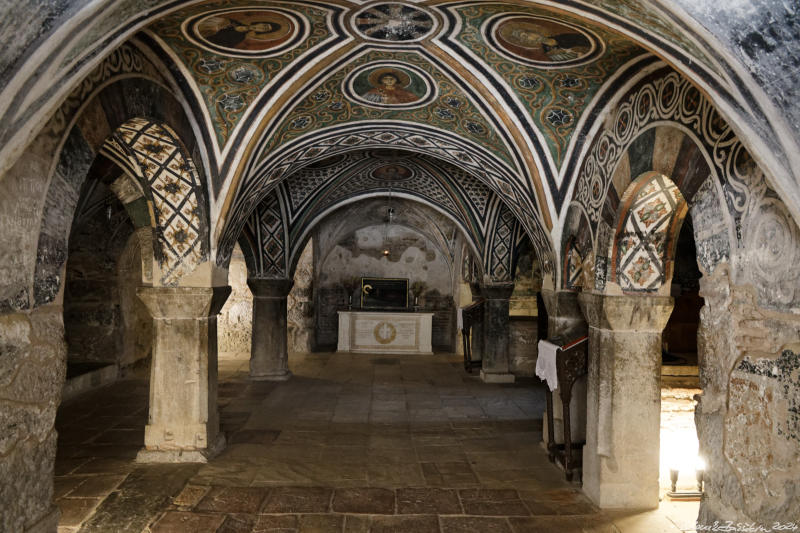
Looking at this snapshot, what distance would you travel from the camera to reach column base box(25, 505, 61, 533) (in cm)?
264

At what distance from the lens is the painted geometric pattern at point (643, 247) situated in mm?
4461

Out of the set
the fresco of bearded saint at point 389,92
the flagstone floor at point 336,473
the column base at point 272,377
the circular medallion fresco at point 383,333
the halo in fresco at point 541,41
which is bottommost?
the flagstone floor at point 336,473

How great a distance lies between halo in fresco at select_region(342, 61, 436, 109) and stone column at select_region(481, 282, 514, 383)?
16.3ft

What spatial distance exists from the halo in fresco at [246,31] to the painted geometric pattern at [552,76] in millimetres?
1316

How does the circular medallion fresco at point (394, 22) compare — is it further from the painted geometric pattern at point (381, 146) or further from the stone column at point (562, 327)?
the stone column at point (562, 327)

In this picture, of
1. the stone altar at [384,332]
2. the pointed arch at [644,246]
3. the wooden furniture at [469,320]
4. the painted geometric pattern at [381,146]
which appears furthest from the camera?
the stone altar at [384,332]

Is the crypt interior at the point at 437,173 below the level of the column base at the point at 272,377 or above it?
above

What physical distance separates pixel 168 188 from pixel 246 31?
6.20 ft

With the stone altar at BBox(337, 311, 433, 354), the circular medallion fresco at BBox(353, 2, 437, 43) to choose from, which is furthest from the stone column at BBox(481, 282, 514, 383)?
the circular medallion fresco at BBox(353, 2, 437, 43)

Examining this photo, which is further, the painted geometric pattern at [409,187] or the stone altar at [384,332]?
the stone altar at [384,332]

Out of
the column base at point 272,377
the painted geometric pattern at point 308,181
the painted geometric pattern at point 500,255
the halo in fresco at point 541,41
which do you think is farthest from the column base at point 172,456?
the painted geometric pattern at point 500,255

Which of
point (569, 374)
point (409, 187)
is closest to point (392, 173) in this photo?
point (409, 187)

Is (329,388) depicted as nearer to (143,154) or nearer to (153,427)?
(153,427)

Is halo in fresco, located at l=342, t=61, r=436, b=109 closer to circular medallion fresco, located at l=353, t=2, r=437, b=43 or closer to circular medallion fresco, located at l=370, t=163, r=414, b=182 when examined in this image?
circular medallion fresco, located at l=353, t=2, r=437, b=43
